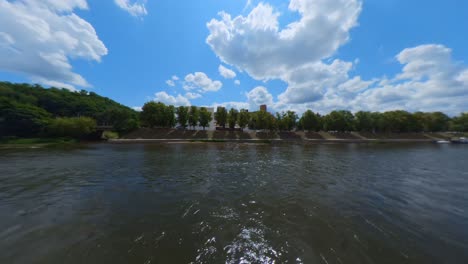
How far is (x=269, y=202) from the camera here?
778 centimetres

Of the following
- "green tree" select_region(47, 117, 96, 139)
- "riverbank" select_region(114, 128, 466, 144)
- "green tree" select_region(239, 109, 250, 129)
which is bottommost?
"riverbank" select_region(114, 128, 466, 144)

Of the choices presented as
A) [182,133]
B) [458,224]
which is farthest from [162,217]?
[182,133]

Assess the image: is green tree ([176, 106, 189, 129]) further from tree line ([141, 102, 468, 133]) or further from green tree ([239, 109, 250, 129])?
green tree ([239, 109, 250, 129])

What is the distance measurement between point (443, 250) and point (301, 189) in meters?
5.46

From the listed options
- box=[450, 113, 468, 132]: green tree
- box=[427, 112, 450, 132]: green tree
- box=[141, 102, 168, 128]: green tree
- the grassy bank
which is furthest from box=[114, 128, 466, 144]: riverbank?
box=[450, 113, 468, 132]: green tree

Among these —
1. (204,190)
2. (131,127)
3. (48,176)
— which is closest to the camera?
(204,190)

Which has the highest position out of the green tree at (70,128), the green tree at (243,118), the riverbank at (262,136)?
the green tree at (243,118)

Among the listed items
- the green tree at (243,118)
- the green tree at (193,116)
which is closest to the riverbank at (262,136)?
the green tree at (193,116)

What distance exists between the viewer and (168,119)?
67750mm

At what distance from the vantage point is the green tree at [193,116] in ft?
232

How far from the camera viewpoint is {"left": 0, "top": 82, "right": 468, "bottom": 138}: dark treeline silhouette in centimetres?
5047

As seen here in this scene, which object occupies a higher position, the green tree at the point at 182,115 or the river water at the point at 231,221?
the green tree at the point at 182,115

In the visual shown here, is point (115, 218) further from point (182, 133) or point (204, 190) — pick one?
point (182, 133)

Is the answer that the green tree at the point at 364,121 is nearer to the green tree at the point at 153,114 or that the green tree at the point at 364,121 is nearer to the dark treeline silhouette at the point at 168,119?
the dark treeline silhouette at the point at 168,119
